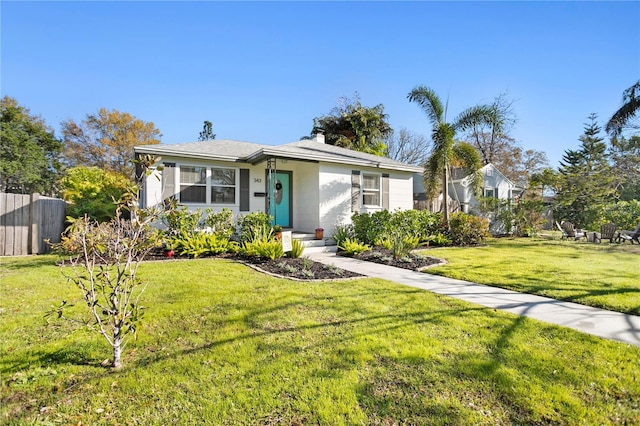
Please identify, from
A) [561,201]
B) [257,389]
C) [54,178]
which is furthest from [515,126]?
[54,178]

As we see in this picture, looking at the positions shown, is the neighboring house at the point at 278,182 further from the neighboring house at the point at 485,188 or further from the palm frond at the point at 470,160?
the neighboring house at the point at 485,188

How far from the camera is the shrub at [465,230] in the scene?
1274cm

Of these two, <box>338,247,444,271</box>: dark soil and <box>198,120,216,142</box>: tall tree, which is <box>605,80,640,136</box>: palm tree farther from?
<box>198,120,216,142</box>: tall tree

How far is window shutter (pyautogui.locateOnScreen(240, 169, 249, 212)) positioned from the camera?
11.6 metres

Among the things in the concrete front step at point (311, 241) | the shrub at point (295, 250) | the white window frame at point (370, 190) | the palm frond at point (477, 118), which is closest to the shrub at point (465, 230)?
the white window frame at point (370, 190)

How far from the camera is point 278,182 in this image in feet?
41.1

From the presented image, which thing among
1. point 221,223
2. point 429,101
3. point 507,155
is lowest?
point 221,223

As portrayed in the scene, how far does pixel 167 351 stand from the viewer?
3.15m

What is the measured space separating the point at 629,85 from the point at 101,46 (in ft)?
74.2

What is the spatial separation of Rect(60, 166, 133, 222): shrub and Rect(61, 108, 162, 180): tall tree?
12.1 m

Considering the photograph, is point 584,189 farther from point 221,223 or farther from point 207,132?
point 207,132

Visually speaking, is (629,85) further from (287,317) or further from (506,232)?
(287,317)

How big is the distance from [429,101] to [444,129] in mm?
1370

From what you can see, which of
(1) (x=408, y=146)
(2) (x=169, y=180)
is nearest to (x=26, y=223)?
(2) (x=169, y=180)
